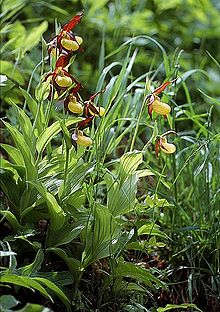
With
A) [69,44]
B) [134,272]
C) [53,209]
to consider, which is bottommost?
[134,272]

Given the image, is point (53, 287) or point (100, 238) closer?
point (53, 287)

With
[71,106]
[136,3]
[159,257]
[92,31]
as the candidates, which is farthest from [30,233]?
[136,3]

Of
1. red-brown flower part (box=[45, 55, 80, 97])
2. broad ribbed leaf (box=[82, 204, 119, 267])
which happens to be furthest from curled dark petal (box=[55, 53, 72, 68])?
broad ribbed leaf (box=[82, 204, 119, 267])

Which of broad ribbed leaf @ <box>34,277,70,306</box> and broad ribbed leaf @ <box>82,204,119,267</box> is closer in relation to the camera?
broad ribbed leaf @ <box>34,277,70,306</box>

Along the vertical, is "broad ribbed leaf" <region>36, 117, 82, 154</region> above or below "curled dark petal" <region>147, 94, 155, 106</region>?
below

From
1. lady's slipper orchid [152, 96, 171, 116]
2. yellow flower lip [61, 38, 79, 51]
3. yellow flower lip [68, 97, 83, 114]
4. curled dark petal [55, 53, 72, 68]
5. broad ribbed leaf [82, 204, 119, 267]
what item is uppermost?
yellow flower lip [61, 38, 79, 51]

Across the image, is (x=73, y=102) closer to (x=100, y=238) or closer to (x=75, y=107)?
(x=75, y=107)

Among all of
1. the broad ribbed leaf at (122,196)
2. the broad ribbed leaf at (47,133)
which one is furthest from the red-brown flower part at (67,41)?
the broad ribbed leaf at (122,196)

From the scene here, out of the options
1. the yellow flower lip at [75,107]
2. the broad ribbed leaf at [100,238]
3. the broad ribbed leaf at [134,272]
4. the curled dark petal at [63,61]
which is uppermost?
the curled dark petal at [63,61]

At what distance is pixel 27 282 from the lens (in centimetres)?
77

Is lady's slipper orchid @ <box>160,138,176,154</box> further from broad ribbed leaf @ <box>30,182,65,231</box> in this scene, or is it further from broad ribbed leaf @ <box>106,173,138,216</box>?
broad ribbed leaf @ <box>30,182,65,231</box>

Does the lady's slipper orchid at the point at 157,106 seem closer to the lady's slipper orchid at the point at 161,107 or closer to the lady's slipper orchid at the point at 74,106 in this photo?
the lady's slipper orchid at the point at 161,107

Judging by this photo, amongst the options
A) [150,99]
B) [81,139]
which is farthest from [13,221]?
[150,99]

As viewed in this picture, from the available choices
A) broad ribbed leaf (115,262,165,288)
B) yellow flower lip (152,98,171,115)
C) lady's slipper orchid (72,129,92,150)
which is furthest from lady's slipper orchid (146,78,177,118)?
broad ribbed leaf (115,262,165,288)
